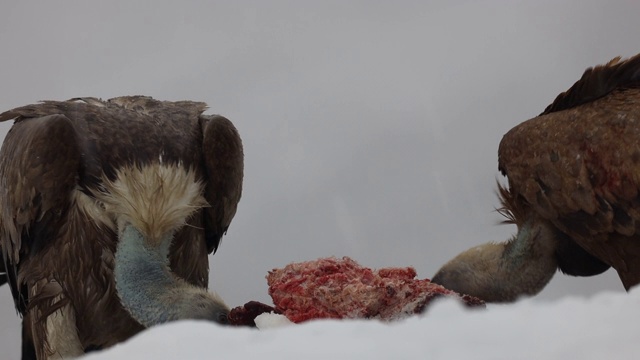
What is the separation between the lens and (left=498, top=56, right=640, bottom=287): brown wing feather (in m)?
3.57

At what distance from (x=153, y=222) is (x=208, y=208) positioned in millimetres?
593

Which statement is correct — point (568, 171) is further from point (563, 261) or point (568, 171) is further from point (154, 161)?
point (154, 161)

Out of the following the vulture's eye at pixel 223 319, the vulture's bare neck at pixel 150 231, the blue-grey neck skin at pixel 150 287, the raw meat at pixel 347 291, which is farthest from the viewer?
the vulture's bare neck at pixel 150 231

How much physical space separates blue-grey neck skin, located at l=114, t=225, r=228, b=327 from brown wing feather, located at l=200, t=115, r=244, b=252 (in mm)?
482

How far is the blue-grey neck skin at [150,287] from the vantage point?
10.6 feet

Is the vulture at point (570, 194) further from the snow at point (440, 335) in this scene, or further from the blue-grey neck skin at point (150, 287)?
the snow at point (440, 335)

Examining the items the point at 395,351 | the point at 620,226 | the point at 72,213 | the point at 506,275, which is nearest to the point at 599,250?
the point at 620,226

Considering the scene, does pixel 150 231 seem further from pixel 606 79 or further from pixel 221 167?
pixel 606 79

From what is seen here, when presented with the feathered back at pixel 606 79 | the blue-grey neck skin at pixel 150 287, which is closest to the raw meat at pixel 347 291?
the blue-grey neck skin at pixel 150 287

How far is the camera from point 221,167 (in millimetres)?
4059

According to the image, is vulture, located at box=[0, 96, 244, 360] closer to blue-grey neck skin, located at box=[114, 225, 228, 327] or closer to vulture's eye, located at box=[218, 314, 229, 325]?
blue-grey neck skin, located at box=[114, 225, 228, 327]

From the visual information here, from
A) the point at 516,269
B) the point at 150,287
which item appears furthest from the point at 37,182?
the point at 516,269

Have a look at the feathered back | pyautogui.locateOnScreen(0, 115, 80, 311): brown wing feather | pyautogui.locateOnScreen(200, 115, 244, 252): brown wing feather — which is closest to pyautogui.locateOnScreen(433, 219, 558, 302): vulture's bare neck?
the feathered back

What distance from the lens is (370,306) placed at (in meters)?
2.44
